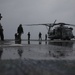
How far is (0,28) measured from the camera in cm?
3048

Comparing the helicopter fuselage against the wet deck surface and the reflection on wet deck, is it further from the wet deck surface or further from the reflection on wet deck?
the wet deck surface

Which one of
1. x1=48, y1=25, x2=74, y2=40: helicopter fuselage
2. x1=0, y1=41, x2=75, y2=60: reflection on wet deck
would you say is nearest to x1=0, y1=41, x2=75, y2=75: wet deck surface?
x1=0, y1=41, x2=75, y2=60: reflection on wet deck

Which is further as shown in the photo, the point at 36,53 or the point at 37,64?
the point at 36,53

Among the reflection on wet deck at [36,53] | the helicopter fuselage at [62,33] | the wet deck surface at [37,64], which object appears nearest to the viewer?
the wet deck surface at [37,64]

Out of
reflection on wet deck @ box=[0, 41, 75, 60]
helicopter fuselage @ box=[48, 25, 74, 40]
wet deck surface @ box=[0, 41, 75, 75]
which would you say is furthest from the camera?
helicopter fuselage @ box=[48, 25, 74, 40]

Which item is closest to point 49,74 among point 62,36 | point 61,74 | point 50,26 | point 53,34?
point 61,74

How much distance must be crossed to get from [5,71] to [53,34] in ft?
191

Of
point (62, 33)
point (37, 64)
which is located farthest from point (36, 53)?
point (62, 33)

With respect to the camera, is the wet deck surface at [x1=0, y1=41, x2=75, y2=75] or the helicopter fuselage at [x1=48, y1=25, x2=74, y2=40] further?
the helicopter fuselage at [x1=48, y1=25, x2=74, y2=40]

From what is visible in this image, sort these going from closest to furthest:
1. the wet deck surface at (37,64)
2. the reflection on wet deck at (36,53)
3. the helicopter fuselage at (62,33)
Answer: the wet deck surface at (37,64) < the reflection on wet deck at (36,53) < the helicopter fuselage at (62,33)

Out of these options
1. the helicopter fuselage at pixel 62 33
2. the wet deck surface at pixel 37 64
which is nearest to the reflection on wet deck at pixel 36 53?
the wet deck surface at pixel 37 64

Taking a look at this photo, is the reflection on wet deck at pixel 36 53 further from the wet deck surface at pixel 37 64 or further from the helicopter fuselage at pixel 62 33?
the helicopter fuselage at pixel 62 33

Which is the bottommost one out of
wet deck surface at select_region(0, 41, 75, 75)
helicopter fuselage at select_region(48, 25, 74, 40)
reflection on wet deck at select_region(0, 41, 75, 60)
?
helicopter fuselage at select_region(48, 25, 74, 40)

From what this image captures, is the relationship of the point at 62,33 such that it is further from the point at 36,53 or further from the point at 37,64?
the point at 37,64
